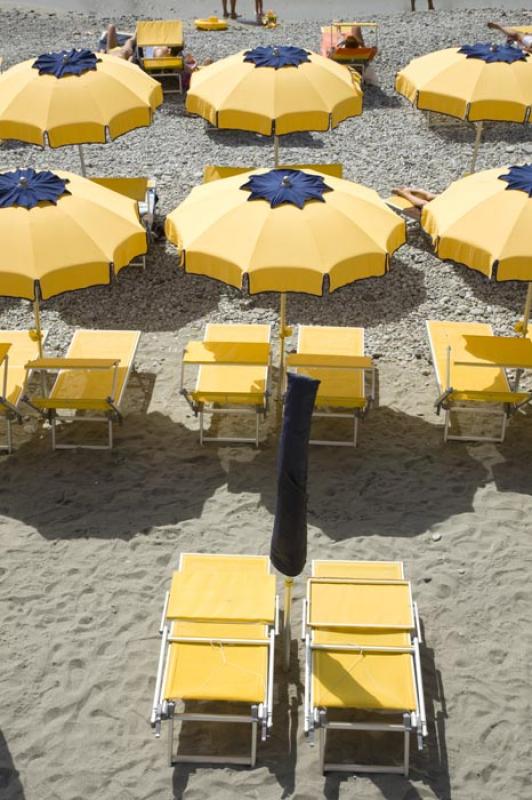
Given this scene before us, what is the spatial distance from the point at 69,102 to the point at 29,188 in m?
2.99

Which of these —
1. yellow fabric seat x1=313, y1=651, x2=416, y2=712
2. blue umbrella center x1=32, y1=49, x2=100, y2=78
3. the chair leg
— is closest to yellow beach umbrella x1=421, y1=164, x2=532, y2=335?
yellow fabric seat x1=313, y1=651, x2=416, y2=712

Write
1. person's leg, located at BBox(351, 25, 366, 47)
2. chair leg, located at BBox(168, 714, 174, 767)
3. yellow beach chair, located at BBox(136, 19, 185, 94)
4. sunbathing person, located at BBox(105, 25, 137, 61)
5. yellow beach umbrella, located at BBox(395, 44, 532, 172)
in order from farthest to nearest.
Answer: person's leg, located at BBox(351, 25, 366, 47)
sunbathing person, located at BBox(105, 25, 137, 61)
yellow beach chair, located at BBox(136, 19, 185, 94)
yellow beach umbrella, located at BBox(395, 44, 532, 172)
chair leg, located at BBox(168, 714, 174, 767)

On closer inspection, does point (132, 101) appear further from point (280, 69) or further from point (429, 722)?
point (429, 722)

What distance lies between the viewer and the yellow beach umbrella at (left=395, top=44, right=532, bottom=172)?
11.3m

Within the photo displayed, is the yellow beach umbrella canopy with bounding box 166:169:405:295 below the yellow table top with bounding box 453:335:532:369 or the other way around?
the other way around

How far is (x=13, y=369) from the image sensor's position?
914cm

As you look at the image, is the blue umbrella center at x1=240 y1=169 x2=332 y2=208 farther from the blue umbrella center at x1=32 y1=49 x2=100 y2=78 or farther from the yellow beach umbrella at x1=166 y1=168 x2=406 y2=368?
the blue umbrella center at x1=32 y1=49 x2=100 y2=78

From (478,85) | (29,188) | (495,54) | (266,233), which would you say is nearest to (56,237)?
(29,188)

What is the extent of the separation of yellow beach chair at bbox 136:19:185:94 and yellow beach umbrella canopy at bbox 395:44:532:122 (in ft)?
25.8

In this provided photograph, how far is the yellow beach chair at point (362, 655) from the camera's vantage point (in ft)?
19.0

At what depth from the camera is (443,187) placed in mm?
13953

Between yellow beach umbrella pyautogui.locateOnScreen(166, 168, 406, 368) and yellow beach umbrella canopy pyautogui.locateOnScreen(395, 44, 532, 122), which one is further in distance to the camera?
yellow beach umbrella canopy pyautogui.locateOnScreen(395, 44, 532, 122)

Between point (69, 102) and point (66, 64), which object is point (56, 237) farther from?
point (66, 64)

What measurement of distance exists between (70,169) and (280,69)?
16.4 ft
